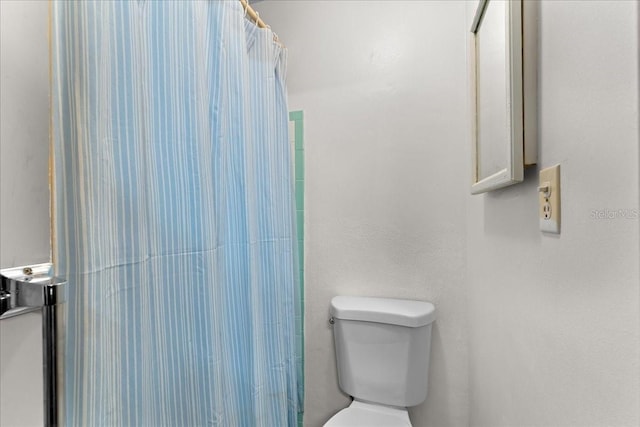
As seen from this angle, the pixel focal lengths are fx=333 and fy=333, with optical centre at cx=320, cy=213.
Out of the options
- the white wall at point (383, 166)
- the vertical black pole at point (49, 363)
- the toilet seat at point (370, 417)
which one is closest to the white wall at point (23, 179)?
the vertical black pole at point (49, 363)

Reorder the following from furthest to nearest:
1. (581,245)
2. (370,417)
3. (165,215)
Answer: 1. (370,417)
2. (165,215)
3. (581,245)

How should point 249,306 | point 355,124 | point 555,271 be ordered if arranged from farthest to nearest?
point 355,124 < point 249,306 < point 555,271

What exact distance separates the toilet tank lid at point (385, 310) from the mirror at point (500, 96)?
55 cm

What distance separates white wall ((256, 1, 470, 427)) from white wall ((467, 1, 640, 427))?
0.63 metres

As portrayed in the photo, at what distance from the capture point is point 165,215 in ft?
2.46

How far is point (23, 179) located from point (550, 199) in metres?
0.83

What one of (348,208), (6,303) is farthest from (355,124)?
(6,303)

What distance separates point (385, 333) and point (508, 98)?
0.99 meters

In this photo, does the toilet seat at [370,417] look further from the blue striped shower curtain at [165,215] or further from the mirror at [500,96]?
the mirror at [500,96]

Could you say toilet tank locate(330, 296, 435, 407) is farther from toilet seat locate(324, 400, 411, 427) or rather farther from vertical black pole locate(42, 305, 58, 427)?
vertical black pole locate(42, 305, 58, 427)

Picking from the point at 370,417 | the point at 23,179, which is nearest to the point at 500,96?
the point at 23,179

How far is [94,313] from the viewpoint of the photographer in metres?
0.59

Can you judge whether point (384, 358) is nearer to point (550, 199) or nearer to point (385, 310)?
point (385, 310)

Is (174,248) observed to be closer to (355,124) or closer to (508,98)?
(508,98)
